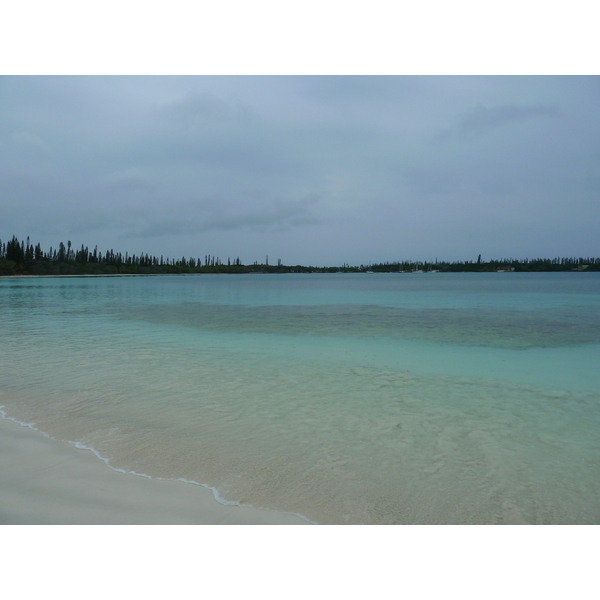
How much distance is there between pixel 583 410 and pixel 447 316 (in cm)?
1494

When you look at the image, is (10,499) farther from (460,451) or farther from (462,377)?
(462,377)

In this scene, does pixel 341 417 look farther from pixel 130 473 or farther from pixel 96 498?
pixel 96 498

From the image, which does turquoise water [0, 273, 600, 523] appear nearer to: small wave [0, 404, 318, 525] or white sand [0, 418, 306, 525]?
small wave [0, 404, 318, 525]

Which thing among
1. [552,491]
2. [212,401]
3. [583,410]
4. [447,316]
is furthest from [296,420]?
[447,316]

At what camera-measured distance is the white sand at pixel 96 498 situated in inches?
133

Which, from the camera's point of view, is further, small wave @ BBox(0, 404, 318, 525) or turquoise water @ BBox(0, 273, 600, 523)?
turquoise water @ BBox(0, 273, 600, 523)

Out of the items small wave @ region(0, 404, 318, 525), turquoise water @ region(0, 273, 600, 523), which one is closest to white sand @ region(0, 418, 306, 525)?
small wave @ region(0, 404, 318, 525)

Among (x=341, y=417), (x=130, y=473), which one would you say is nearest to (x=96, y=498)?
(x=130, y=473)

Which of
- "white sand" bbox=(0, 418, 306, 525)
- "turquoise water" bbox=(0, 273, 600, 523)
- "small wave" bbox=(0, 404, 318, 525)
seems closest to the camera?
"white sand" bbox=(0, 418, 306, 525)

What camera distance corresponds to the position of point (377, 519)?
3.46 m

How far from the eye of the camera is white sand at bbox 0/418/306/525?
3.38 meters

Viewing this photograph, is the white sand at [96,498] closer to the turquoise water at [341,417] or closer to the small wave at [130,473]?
the small wave at [130,473]

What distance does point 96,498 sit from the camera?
3.63 meters

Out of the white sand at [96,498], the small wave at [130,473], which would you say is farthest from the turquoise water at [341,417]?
the white sand at [96,498]
